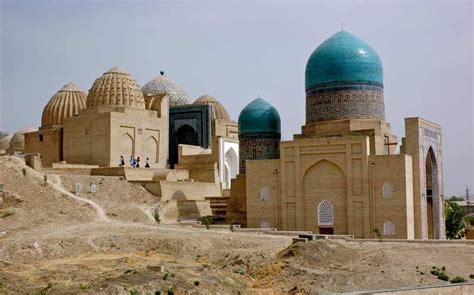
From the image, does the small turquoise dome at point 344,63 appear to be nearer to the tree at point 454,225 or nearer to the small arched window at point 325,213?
the small arched window at point 325,213

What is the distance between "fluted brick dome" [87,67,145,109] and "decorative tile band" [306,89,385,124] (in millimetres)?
10491

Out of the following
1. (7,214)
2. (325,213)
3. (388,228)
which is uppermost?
(7,214)

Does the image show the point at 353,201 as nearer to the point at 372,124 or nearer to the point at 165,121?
the point at 372,124

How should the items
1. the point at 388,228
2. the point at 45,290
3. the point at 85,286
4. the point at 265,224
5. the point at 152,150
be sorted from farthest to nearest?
the point at 152,150 → the point at 265,224 → the point at 388,228 → the point at 85,286 → the point at 45,290

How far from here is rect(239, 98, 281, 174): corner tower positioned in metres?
29.0

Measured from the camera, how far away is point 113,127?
31.0 meters

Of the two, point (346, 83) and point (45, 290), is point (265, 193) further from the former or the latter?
point (45, 290)

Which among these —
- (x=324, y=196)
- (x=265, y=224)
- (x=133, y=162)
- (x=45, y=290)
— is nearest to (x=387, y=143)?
(x=324, y=196)

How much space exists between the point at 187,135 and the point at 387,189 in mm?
16161

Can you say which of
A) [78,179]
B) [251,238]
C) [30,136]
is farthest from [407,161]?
[30,136]

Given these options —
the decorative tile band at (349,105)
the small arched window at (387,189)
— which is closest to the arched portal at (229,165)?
the decorative tile band at (349,105)

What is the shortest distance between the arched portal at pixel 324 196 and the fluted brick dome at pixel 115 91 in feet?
38.6

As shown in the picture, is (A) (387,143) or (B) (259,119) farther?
(B) (259,119)

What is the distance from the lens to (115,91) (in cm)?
3278
